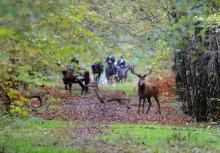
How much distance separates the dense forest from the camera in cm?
1021

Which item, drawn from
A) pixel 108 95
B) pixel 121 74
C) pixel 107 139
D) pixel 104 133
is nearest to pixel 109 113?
pixel 108 95

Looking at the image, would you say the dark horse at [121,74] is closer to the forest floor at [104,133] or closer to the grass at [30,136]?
the forest floor at [104,133]

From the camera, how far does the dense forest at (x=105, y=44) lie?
10.2 metres

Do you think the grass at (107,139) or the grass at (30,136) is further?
the grass at (107,139)

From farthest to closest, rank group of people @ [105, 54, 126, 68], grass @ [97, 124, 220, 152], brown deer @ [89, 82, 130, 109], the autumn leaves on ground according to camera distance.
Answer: brown deer @ [89, 82, 130, 109] < the autumn leaves on ground < group of people @ [105, 54, 126, 68] < grass @ [97, 124, 220, 152]

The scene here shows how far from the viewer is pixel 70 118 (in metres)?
22.0

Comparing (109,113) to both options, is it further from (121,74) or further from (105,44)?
(121,74)

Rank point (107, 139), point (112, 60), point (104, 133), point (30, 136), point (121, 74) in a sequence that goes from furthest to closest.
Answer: point (121, 74), point (112, 60), point (104, 133), point (30, 136), point (107, 139)

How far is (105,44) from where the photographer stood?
13891 millimetres

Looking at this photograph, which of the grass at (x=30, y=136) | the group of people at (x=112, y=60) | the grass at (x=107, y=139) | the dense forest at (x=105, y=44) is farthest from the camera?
the group of people at (x=112, y=60)

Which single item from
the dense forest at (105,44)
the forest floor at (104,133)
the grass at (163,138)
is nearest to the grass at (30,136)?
the forest floor at (104,133)

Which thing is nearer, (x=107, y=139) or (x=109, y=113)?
(x=107, y=139)

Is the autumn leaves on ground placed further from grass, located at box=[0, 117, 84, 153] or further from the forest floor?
grass, located at box=[0, 117, 84, 153]

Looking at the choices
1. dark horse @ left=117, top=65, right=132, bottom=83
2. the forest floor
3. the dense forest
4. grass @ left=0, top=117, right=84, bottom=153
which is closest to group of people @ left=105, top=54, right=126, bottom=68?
dark horse @ left=117, top=65, right=132, bottom=83
